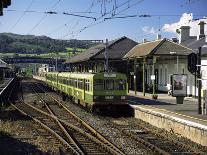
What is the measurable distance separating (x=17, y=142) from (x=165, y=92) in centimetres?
2751

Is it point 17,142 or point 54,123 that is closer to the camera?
point 17,142

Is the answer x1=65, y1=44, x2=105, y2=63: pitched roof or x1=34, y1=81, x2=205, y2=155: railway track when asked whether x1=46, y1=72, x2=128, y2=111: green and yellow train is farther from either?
x1=65, y1=44, x2=105, y2=63: pitched roof

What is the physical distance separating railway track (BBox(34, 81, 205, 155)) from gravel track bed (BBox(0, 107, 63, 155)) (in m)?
2.90

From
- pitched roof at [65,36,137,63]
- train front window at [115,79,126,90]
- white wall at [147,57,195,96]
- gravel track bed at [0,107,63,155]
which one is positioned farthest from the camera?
pitched roof at [65,36,137,63]

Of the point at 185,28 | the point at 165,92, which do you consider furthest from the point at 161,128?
the point at 185,28

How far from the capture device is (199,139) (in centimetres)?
1477

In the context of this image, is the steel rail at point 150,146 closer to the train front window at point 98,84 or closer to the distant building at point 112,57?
the train front window at point 98,84

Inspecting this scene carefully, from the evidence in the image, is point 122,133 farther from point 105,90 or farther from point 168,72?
point 168,72

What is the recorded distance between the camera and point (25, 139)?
15734 mm

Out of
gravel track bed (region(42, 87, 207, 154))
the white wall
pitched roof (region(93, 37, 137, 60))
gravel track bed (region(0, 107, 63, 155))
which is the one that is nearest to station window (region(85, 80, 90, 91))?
Answer: gravel track bed (region(42, 87, 207, 154))

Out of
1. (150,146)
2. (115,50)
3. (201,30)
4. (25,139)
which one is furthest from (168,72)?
(150,146)

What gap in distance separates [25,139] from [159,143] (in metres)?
4.77

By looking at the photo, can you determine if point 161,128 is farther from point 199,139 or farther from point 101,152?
point 101,152

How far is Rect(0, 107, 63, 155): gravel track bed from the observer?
1345 centimetres
